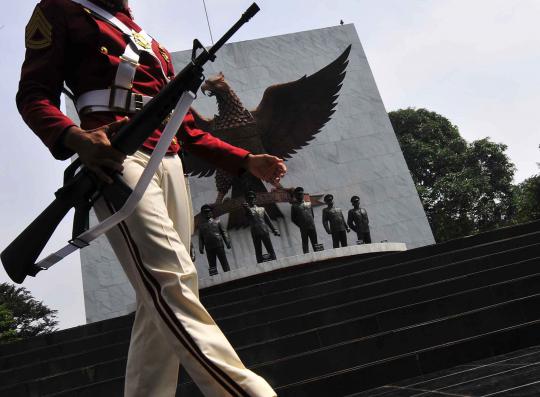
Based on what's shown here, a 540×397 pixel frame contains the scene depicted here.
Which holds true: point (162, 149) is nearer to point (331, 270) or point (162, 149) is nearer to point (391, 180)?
point (331, 270)

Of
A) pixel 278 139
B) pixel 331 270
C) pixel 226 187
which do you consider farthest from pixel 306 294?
pixel 278 139

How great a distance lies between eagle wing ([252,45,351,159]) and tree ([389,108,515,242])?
377 inches

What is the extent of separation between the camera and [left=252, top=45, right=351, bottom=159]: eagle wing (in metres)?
13.7

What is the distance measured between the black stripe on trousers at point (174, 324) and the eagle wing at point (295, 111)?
1216 centimetres

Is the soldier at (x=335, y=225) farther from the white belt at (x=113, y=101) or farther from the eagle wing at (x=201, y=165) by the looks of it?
the white belt at (x=113, y=101)

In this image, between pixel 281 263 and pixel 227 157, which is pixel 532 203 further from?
pixel 227 157

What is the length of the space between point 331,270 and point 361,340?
2.78m

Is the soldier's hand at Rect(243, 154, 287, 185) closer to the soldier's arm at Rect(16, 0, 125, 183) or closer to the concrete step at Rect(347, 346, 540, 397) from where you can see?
the soldier's arm at Rect(16, 0, 125, 183)

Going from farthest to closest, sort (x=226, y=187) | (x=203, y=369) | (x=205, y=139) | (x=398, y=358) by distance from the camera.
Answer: (x=226, y=187) → (x=398, y=358) → (x=205, y=139) → (x=203, y=369)

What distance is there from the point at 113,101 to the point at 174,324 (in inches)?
24.5

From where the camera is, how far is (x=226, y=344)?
4.52ft

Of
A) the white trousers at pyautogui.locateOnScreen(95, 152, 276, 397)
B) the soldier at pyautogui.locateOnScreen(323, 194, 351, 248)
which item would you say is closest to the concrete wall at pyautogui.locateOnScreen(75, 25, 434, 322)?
the soldier at pyautogui.locateOnScreen(323, 194, 351, 248)

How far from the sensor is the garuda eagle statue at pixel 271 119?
1302cm

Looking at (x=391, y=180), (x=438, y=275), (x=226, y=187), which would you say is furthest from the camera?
(x=391, y=180)
